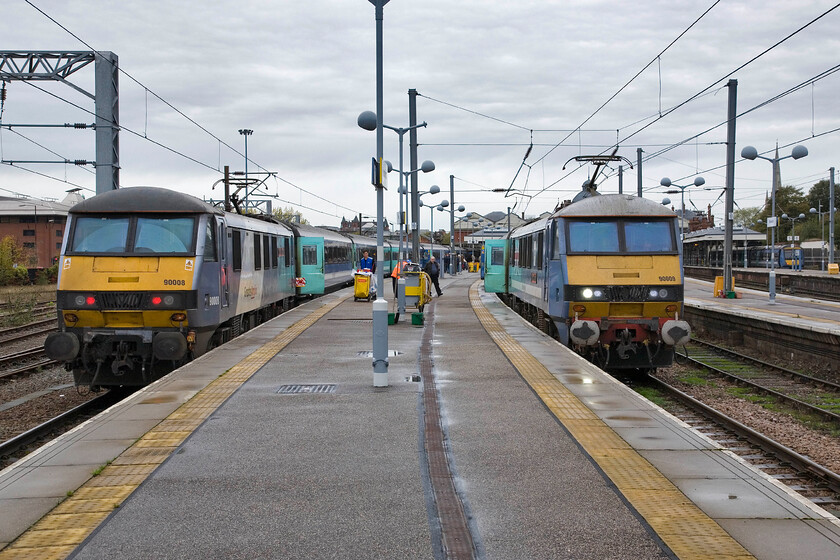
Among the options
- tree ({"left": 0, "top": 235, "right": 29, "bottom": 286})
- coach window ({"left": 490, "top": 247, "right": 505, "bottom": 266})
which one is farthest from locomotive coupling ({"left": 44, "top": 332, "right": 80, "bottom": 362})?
tree ({"left": 0, "top": 235, "right": 29, "bottom": 286})

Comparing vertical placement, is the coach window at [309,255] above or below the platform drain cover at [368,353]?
above

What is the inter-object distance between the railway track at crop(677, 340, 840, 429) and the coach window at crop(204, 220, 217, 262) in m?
8.66

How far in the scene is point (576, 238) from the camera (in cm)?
1438

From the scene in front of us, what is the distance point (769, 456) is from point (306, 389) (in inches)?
232

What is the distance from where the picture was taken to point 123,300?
40.4 feet

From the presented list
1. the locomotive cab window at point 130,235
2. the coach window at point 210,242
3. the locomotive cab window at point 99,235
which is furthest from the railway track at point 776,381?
the locomotive cab window at point 99,235

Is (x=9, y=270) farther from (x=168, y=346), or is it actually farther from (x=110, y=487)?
(x=110, y=487)

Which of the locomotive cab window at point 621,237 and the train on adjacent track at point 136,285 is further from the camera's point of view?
the locomotive cab window at point 621,237

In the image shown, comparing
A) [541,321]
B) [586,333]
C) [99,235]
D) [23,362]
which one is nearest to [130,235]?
[99,235]

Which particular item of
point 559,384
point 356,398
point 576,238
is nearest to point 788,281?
point 576,238

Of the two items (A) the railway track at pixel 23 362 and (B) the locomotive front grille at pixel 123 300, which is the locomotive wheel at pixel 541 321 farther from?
(A) the railway track at pixel 23 362

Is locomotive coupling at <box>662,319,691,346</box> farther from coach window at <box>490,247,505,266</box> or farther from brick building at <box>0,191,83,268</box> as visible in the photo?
brick building at <box>0,191,83,268</box>

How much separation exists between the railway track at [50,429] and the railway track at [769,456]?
8283 millimetres

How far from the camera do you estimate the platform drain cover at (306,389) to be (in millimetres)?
10699
